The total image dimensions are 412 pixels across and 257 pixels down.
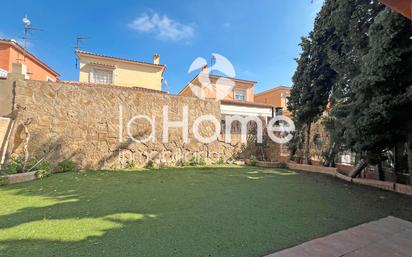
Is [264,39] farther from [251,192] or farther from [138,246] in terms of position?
[138,246]

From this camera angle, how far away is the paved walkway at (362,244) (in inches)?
105

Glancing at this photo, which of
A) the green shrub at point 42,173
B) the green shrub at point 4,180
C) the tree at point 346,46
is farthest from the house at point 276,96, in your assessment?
the green shrub at point 4,180

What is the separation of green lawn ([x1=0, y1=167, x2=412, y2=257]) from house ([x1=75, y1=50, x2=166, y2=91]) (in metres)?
12.9

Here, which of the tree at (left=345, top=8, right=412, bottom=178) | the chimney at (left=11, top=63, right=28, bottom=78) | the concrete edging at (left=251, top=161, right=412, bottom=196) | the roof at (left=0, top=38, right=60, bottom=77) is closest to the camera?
the tree at (left=345, top=8, right=412, bottom=178)

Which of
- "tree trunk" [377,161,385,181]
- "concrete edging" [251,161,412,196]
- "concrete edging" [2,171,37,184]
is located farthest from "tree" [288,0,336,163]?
"concrete edging" [2,171,37,184]

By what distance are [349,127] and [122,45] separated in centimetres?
1545

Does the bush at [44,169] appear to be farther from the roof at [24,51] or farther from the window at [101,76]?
the roof at [24,51]

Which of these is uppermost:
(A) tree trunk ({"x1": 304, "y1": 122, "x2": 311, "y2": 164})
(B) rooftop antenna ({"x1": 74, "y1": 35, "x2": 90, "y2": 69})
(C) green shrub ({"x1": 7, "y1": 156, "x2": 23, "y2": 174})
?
(B) rooftop antenna ({"x1": 74, "y1": 35, "x2": 90, "y2": 69})

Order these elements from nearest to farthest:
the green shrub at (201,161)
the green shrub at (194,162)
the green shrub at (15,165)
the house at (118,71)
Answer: the green shrub at (15,165) < the green shrub at (194,162) < the green shrub at (201,161) < the house at (118,71)

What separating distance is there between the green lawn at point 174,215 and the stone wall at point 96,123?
7.08 feet

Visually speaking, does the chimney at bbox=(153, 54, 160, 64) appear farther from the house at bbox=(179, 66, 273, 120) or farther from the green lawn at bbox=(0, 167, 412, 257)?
the green lawn at bbox=(0, 167, 412, 257)

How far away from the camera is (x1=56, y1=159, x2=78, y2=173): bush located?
805cm

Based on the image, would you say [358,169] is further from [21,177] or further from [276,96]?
[276,96]

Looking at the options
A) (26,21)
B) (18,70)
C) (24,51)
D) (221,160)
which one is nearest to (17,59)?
(24,51)
